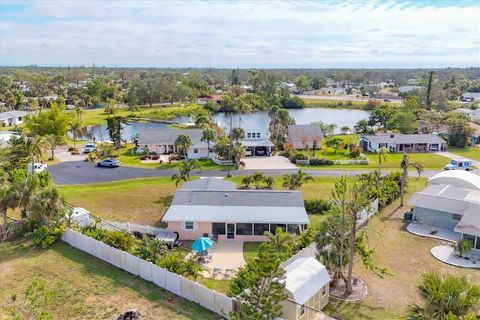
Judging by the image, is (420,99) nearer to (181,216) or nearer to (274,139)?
(274,139)

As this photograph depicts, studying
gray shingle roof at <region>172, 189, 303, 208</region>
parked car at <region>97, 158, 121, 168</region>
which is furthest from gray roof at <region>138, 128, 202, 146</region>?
gray shingle roof at <region>172, 189, 303, 208</region>

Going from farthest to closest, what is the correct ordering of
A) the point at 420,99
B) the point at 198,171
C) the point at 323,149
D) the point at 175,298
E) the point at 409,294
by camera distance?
the point at 420,99 < the point at 323,149 < the point at 198,171 < the point at 409,294 < the point at 175,298

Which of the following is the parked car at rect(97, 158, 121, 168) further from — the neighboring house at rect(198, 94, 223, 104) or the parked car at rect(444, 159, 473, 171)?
the neighboring house at rect(198, 94, 223, 104)

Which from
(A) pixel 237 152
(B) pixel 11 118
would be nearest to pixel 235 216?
(A) pixel 237 152

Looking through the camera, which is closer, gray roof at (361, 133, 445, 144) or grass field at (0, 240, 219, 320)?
grass field at (0, 240, 219, 320)

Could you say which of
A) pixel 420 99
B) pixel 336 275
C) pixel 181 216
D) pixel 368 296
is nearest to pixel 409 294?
pixel 368 296

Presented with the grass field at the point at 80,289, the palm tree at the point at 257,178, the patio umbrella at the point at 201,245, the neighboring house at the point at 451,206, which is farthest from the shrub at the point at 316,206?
the grass field at the point at 80,289

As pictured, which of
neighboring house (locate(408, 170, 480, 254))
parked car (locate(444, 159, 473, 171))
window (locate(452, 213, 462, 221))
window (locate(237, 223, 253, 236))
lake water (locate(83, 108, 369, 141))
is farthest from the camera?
lake water (locate(83, 108, 369, 141))
